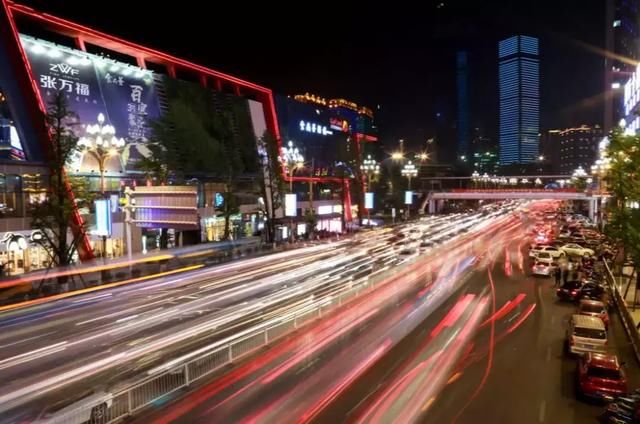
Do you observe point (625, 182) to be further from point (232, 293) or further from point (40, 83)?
point (40, 83)

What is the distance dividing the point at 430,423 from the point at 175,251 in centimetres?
2695

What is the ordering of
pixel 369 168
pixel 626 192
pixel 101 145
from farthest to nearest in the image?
1. pixel 369 168
2. pixel 101 145
3. pixel 626 192

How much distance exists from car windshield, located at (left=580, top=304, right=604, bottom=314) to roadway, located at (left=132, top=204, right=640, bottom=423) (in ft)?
3.48

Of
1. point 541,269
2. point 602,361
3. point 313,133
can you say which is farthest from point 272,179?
point 602,361

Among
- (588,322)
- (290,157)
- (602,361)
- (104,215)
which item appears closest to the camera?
(602,361)

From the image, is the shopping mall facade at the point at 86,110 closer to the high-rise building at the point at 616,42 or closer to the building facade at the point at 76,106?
the building facade at the point at 76,106

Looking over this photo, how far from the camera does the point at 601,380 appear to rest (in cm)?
1269

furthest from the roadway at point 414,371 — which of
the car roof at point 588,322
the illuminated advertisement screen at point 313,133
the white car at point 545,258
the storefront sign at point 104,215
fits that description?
the illuminated advertisement screen at point 313,133

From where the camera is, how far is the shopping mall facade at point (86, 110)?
30.3 m

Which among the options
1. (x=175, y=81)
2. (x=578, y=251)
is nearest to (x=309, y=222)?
(x=175, y=81)

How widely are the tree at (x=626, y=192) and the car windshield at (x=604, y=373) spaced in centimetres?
577

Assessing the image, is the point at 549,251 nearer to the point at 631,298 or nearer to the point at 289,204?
the point at 631,298

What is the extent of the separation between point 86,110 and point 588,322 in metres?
36.7

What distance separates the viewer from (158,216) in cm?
2730
